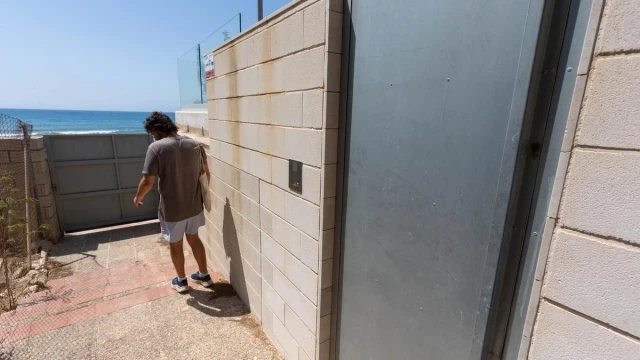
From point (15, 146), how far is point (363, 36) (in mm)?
5904

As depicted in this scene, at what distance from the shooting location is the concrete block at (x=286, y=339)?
2.38 m

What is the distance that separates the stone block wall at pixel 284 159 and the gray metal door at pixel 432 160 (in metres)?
0.17

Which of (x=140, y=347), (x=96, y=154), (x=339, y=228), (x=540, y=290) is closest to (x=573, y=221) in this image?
(x=540, y=290)

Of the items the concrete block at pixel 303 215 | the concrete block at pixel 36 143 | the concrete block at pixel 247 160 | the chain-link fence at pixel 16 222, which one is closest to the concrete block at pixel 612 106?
the concrete block at pixel 303 215

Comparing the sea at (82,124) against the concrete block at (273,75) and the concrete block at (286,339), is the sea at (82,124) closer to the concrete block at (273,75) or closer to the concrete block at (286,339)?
the concrete block at (273,75)

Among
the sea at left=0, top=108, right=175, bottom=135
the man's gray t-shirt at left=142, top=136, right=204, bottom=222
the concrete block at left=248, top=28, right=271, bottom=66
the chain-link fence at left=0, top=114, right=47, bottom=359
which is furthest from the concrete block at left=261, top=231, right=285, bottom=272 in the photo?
the sea at left=0, top=108, right=175, bottom=135

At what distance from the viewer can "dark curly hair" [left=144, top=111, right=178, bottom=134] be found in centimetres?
316

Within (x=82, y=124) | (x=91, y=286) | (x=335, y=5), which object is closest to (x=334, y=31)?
(x=335, y=5)

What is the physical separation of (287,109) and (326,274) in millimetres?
1150

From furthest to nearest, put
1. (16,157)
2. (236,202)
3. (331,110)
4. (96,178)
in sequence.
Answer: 1. (96,178)
2. (16,157)
3. (236,202)
4. (331,110)

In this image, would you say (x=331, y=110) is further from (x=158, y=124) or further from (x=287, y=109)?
(x=158, y=124)

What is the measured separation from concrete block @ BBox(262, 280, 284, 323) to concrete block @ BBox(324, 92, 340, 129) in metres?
1.56

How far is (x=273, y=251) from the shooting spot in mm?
2500

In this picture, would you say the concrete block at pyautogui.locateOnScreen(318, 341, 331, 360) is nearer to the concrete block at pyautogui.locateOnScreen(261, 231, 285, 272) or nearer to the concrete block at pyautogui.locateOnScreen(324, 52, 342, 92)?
the concrete block at pyautogui.locateOnScreen(261, 231, 285, 272)
